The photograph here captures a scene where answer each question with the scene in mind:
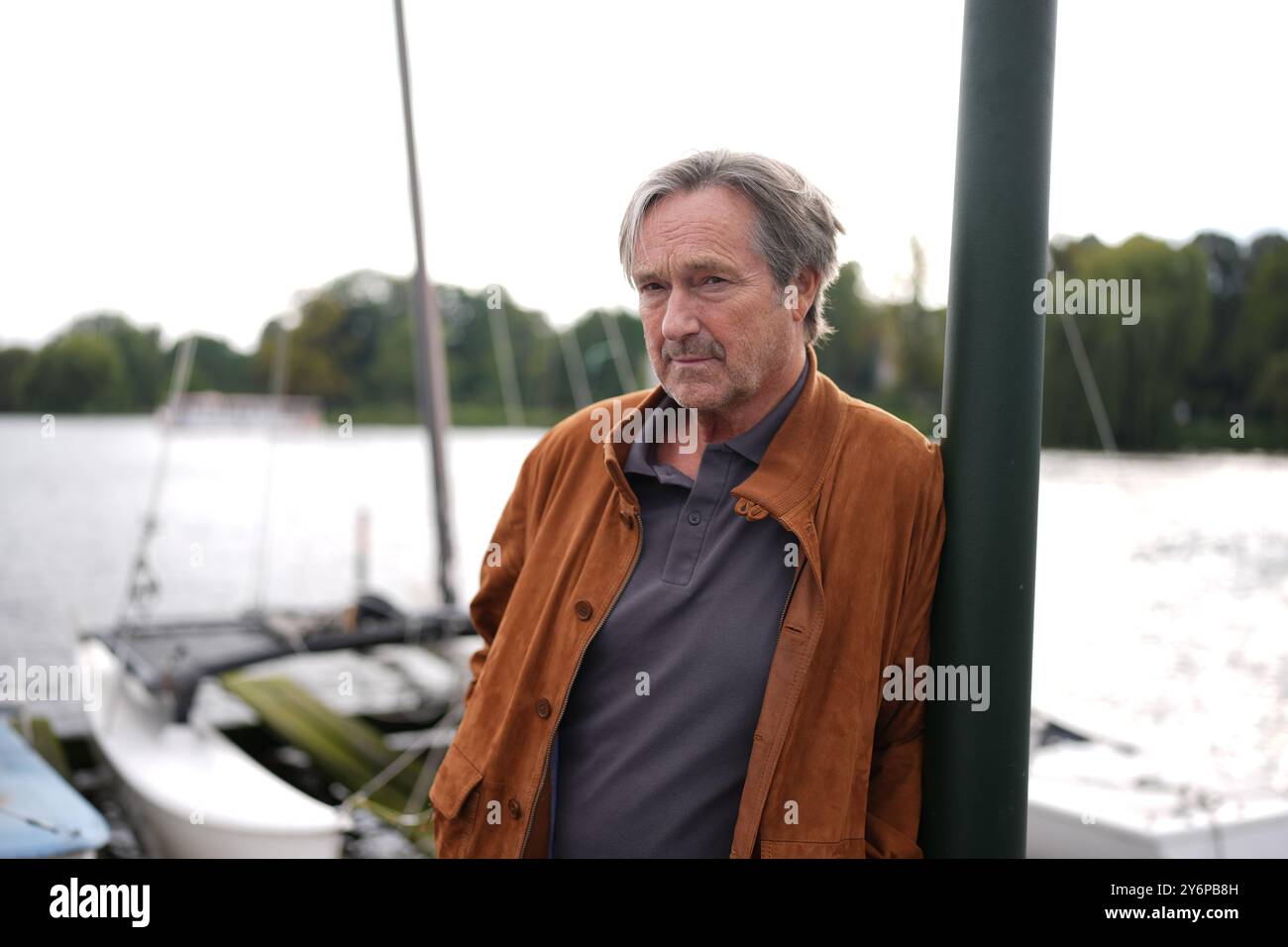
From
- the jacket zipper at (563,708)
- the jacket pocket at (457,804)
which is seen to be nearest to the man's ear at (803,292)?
the jacket zipper at (563,708)

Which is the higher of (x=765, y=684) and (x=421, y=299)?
(x=421, y=299)

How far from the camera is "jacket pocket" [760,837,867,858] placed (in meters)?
1.67

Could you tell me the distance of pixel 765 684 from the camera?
1724mm

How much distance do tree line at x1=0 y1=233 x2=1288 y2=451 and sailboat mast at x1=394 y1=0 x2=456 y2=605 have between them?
2.25 feet

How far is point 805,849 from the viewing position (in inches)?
65.7

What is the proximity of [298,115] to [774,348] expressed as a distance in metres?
16.8

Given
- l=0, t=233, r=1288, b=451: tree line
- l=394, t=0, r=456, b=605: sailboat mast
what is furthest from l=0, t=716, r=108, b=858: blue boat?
l=394, t=0, r=456, b=605: sailboat mast

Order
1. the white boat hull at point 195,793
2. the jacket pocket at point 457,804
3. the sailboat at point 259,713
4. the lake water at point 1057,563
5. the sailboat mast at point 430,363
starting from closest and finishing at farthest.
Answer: the jacket pocket at point 457,804 < the white boat hull at point 195,793 < the sailboat at point 259,713 < the sailboat mast at point 430,363 < the lake water at point 1057,563

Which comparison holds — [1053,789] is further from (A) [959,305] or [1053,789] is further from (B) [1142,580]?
(B) [1142,580]

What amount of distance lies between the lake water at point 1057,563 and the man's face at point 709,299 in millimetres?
6492

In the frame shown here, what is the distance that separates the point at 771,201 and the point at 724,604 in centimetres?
68

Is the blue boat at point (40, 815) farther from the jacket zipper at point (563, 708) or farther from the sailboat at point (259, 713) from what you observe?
the jacket zipper at point (563, 708)

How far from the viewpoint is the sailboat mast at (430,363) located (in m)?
10.1

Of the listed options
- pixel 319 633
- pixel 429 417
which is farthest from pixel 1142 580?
pixel 319 633
